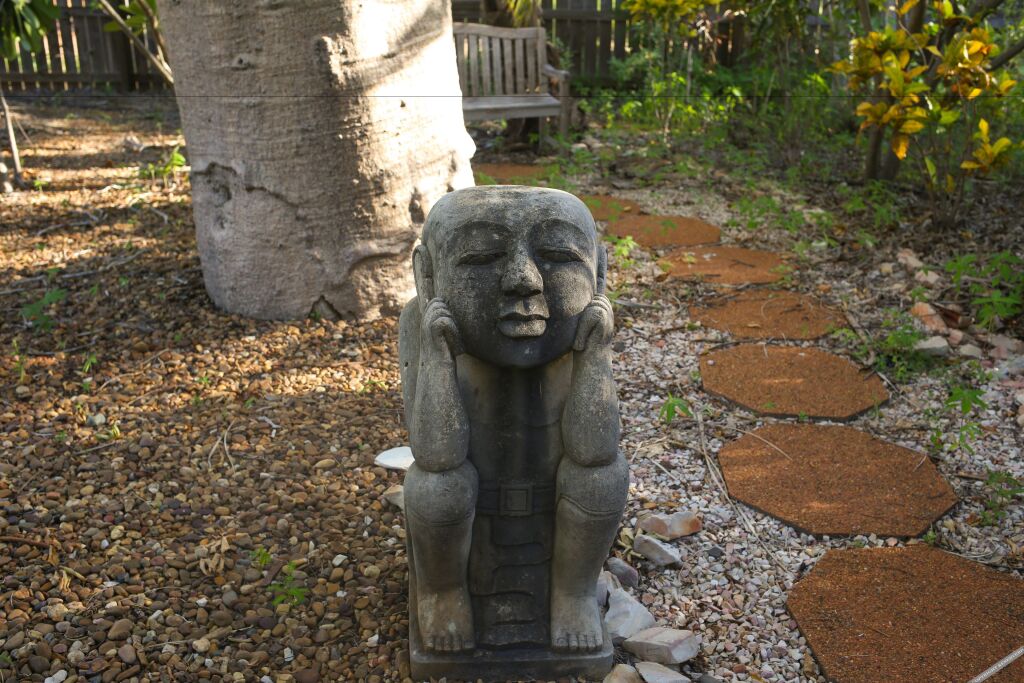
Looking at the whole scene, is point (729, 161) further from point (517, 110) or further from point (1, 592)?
point (1, 592)

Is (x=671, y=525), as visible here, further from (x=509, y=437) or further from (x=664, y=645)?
(x=509, y=437)

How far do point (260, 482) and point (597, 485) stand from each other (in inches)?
58.3

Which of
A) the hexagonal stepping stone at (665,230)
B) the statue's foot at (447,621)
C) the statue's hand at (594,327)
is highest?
the statue's hand at (594,327)

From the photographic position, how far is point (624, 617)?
243cm

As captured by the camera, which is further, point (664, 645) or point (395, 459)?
point (395, 459)

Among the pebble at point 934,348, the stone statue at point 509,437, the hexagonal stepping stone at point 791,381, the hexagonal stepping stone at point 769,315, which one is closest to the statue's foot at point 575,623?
the stone statue at point 509,437

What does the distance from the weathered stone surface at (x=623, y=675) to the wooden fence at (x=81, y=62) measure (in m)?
10.3

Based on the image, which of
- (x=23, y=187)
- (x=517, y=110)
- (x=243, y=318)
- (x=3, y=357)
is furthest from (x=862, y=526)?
(x=23, y=187)

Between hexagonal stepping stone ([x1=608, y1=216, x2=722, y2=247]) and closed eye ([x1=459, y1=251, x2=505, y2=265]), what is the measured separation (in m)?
3.47

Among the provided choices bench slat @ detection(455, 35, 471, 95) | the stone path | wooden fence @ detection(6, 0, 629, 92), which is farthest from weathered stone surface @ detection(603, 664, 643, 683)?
wooden fence @ detection(6, 0, 629, 92)

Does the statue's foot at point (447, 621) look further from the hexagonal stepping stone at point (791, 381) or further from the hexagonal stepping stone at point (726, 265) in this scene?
the hexagonal stepping stone at point (726, 265)

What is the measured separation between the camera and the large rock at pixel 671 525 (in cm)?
282

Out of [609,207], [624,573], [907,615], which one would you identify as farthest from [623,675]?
[609,207]

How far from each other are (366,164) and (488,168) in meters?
3.23
